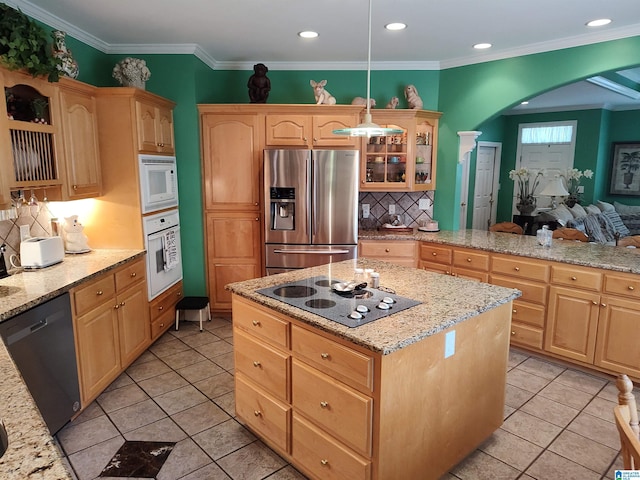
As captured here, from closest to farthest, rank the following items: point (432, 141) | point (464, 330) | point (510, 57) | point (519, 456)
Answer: point (464, 330), point (519, 456), point (510, 57), point (432, 141)

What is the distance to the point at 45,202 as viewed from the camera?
3.02 metres

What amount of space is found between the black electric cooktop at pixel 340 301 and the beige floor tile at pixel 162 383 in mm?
1309

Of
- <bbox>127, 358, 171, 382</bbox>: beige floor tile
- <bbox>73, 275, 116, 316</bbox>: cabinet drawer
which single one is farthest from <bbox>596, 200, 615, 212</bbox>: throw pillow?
<bbox>73, 275, 116, 316</bbox>: cabinet drawer

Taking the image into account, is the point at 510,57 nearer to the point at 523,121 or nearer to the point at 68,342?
the point at 68,342

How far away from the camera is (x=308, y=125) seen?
421 centimetres

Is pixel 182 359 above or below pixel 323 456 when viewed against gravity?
below

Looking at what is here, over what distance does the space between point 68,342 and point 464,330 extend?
87.1 inches

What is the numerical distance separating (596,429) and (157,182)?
3.67m

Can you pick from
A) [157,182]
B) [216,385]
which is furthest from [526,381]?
[157,182]

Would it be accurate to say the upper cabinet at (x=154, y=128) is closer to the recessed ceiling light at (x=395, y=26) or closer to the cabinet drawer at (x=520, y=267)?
the recessed ceiling light at (x=395, y=26)

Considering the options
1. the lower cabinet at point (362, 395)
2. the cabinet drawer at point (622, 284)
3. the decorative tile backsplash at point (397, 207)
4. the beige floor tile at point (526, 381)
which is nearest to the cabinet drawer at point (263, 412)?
the lower cabinet at point (362, 395)

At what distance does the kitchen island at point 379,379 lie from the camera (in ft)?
5.75

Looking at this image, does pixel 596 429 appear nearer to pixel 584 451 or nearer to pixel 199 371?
pixel 584 451

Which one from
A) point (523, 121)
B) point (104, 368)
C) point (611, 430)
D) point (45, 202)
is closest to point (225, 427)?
point (104, 368)
